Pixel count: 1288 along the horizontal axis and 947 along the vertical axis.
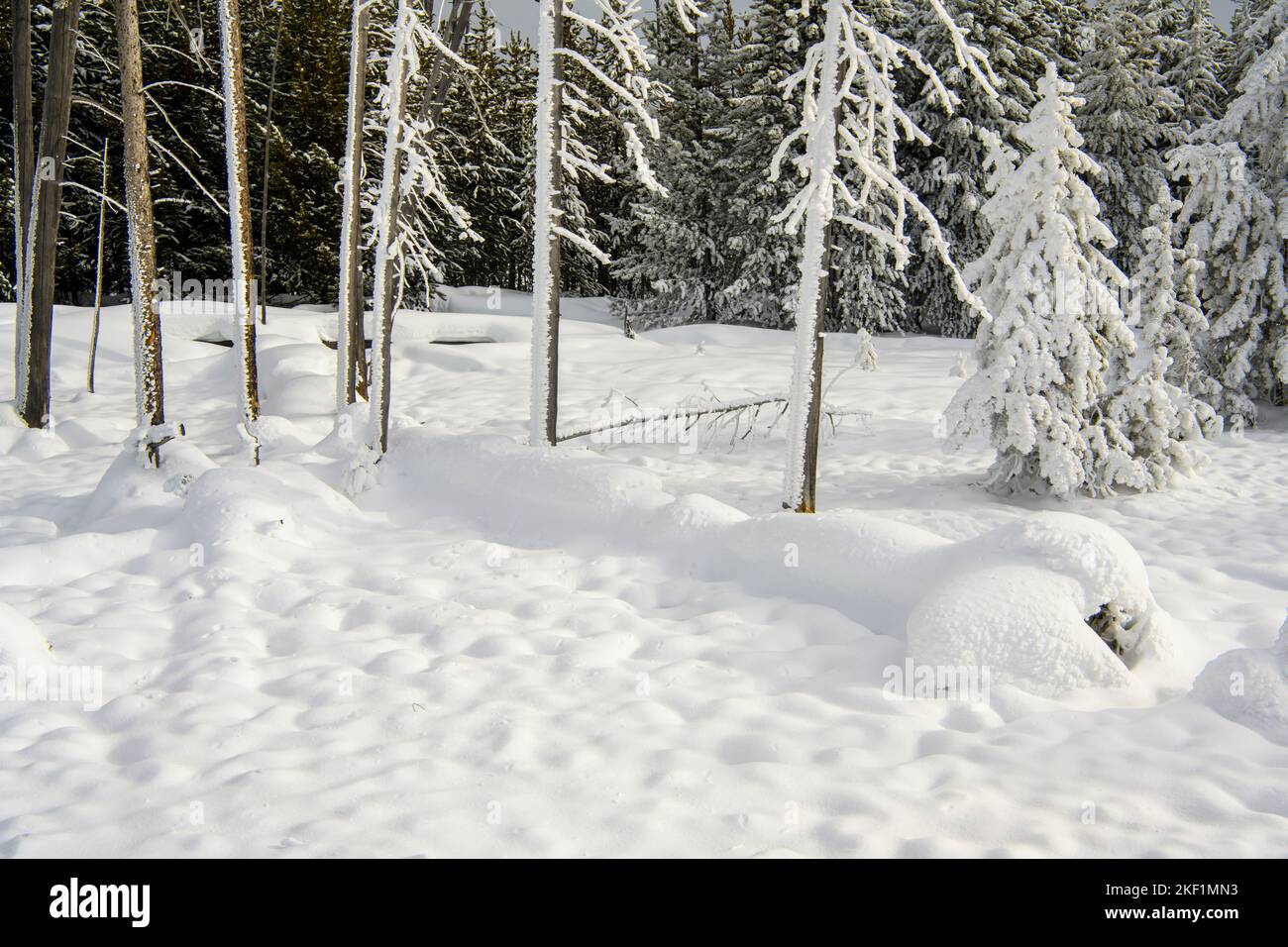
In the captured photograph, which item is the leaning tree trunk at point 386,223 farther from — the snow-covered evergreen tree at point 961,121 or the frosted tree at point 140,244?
the snow-covered evergreen tree at point 961,121

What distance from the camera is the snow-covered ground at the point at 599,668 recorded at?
13.2ft

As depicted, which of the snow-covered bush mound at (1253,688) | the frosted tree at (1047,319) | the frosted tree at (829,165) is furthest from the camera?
the frosted tree at (1047,319)

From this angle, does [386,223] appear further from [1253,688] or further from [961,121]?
[961,121]

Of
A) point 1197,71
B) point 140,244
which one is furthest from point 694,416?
point 1197,71

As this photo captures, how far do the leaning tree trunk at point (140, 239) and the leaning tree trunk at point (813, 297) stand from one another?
6.94m

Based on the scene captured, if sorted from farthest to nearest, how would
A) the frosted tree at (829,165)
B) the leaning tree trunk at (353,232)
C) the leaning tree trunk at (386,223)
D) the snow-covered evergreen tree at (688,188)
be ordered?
the snow-covered evergreen tree at (688,188), the leaning tree trunk at (353,232), the leaning tree trunk at (386,223), the frosted tree at (829,165)

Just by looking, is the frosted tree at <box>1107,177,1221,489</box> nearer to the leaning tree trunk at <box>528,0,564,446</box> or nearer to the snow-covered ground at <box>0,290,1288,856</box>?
the snow-covered ground at <box>0,290,1288,856</box>

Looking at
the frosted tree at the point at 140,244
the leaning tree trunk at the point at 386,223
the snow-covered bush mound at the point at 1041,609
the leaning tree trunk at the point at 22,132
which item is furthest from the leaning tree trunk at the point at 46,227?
the snow-covered bush mound at the point at 1041,609

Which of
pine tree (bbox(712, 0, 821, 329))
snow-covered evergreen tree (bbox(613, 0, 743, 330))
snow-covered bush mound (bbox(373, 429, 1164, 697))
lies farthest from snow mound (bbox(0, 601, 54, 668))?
snow-covered evergreen tree (bbox(613, 0, 743, 330))

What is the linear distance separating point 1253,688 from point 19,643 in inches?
279

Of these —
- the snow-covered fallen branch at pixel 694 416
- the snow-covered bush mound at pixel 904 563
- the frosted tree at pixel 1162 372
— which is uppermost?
the frosted tree at pixel 1162 372

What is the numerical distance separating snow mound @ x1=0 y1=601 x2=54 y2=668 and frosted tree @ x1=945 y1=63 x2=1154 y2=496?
8.90 metres

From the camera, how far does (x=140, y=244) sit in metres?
10.2
